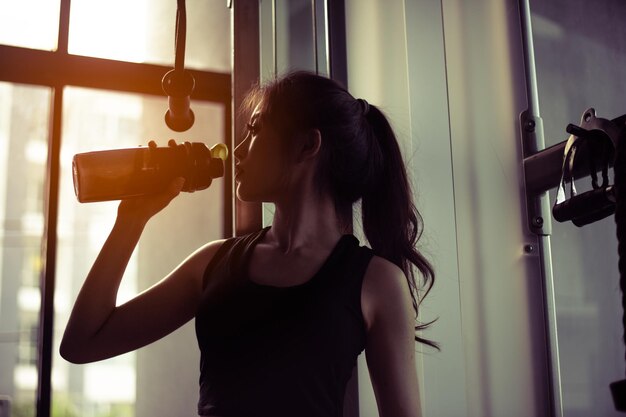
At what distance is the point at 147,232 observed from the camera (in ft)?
6.64

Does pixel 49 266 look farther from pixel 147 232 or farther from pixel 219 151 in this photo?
pixel 147 232

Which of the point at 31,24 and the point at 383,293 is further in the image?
the point at 31,24

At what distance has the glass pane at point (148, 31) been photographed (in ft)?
4.71

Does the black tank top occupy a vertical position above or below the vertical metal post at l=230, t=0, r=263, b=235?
below

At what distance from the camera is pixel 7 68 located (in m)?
1.25

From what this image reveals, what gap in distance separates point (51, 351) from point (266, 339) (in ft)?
2.36

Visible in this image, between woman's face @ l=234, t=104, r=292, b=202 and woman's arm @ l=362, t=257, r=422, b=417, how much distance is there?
6.1 inches

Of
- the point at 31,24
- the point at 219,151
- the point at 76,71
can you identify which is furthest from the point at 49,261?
the point at 219,151

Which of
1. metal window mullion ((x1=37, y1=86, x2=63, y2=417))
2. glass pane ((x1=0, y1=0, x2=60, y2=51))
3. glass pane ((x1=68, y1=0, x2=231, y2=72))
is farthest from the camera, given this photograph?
glass pane ((x1=68, y1=0, x2=231, y2=72))

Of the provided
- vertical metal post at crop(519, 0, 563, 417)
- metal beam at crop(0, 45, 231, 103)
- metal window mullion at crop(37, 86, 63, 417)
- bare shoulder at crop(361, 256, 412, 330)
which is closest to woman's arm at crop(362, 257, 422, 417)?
bare shoulder at crop(361, 256, 412, 330)

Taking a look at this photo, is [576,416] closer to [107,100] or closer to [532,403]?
[532,403]

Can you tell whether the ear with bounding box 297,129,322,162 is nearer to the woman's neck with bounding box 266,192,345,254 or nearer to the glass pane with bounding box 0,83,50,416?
the woman's neck with bounding box 266,192,345,254

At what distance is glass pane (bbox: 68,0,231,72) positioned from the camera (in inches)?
56.6

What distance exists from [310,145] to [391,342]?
259 mm
